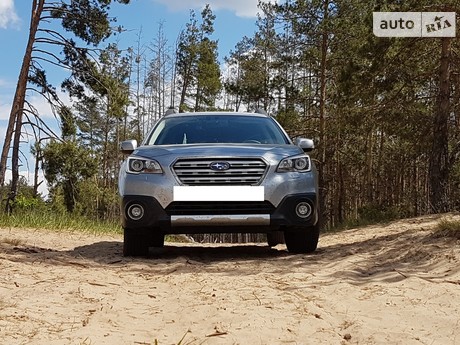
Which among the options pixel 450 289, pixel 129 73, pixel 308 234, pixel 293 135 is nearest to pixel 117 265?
pixel 308 234

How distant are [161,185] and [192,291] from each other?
5.35 ft

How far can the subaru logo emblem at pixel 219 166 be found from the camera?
5.36m

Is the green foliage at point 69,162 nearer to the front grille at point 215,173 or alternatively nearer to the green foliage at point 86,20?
the green foliage at point 86,20

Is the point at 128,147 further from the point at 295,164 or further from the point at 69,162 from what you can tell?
the point at 69,162

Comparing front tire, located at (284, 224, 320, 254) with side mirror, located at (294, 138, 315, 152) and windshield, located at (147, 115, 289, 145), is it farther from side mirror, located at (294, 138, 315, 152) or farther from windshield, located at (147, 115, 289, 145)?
windshield, located at (147, 115, 289, 145)

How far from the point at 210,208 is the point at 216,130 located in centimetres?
141

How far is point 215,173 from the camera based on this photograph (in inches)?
211

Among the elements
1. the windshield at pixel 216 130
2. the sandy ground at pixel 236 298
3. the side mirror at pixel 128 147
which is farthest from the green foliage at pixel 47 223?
the side mirror at pixel 128 147

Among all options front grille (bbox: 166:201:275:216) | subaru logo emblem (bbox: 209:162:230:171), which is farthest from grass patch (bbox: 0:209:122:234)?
subaru logo emblem (bbox: 209:162:230:171)

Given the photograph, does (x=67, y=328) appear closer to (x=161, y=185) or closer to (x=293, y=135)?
(x=161, y=185)

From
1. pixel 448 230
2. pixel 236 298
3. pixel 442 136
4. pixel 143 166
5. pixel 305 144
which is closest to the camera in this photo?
pixel 236 298

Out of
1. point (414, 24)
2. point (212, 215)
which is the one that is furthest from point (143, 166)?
point (414, 24)

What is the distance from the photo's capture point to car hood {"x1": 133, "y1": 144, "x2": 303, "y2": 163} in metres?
5.43

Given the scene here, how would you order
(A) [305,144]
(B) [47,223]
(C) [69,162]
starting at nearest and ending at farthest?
(A) [305,144], (B) [47,223], (C) [69,162]
